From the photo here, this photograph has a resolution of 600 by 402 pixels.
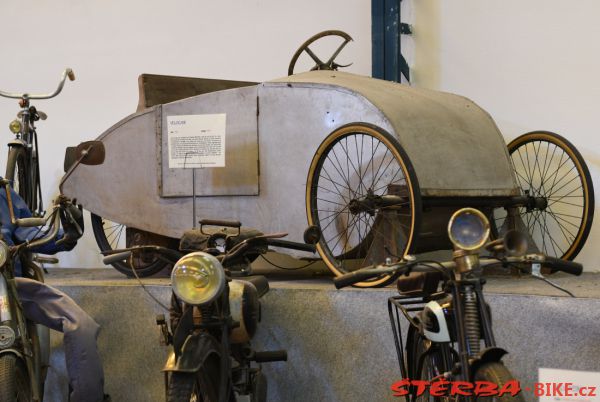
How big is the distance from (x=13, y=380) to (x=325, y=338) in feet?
3.58

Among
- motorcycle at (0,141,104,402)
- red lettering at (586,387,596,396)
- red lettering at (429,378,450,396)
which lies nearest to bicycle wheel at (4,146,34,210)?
motorcycle at (0,141,104,402)

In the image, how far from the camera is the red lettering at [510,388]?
5.22ft

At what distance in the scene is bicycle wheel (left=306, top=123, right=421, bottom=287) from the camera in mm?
2855

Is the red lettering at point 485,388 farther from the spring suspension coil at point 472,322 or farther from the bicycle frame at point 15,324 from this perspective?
the bicycle frame at point 15,324

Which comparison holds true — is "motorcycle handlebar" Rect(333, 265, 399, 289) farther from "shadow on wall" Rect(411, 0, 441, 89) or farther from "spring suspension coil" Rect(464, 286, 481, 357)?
"shadow on wall" Rect(411, 0, 441, 89)

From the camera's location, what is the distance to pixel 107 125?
204 inches

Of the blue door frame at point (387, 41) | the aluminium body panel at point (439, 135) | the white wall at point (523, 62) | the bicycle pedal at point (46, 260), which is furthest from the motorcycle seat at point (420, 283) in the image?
the blue door frame at point (387, 41)

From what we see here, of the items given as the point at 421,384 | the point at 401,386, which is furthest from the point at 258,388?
the point at 421,384

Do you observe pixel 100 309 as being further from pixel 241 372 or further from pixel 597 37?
pixel 597 37

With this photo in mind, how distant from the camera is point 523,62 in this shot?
13.3ft

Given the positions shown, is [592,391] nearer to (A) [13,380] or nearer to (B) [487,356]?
(B) [487,356]

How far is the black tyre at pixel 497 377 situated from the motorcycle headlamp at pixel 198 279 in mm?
725

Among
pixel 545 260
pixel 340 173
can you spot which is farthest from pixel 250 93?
pixel 545 260

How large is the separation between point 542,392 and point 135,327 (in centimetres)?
164
